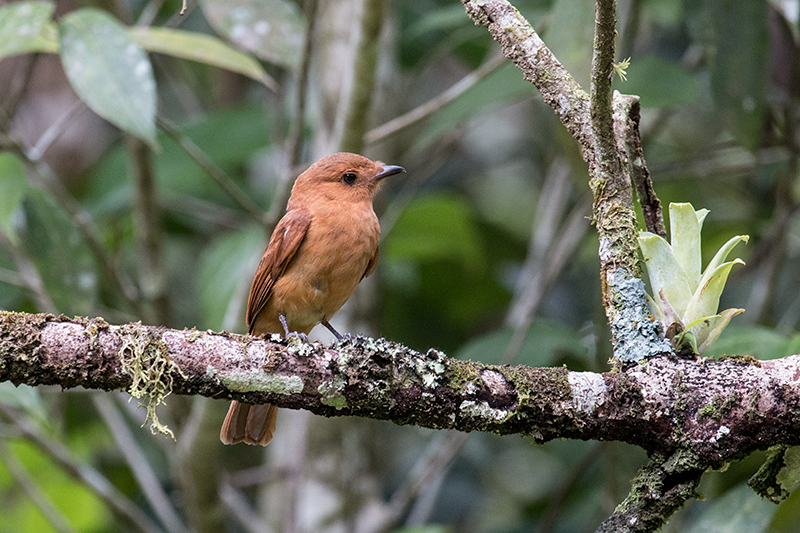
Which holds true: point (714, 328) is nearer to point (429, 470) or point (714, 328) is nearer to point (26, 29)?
point (429, 470)

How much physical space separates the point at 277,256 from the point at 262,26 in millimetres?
993

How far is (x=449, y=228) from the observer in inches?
176

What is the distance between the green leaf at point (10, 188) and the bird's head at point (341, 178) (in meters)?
1.02

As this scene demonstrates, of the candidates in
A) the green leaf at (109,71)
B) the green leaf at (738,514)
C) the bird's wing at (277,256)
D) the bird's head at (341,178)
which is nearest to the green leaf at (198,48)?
the green leaf at (109,71)

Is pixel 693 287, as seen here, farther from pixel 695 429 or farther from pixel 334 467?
pixel 334 467

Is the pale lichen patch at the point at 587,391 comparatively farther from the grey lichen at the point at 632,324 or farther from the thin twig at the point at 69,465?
the thin twig at the point at 69,465

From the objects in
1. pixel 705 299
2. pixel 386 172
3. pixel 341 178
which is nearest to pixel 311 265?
pixel 341 178

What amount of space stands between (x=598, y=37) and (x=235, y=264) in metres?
2.54

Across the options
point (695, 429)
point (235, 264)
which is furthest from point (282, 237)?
point (695, 429)

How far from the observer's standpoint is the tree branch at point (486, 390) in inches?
58.7

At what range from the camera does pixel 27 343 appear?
4.58 feet

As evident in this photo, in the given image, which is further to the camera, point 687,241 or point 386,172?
point 386,172

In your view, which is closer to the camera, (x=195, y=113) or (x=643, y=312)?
(x=643, y=312)

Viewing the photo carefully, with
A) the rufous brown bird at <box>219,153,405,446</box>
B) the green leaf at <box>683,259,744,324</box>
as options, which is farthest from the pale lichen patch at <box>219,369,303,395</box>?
the rufous brown bird at <box>219,153,405,446</box>
